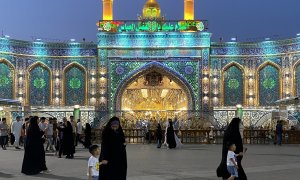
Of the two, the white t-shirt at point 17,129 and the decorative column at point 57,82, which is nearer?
the white t-shirt at point 17,129

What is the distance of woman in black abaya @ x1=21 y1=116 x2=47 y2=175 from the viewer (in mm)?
11516

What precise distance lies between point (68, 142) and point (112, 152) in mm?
7404

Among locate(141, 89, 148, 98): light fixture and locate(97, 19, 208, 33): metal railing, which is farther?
locate(141, 89, 148, 98): light fixture

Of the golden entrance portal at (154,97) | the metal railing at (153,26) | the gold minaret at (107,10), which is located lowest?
the golden entrance portal at (154,97)

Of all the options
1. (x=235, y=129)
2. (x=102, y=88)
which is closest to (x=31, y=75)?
(x=102, y=88)

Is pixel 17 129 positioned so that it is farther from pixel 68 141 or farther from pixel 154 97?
pixel 154 97

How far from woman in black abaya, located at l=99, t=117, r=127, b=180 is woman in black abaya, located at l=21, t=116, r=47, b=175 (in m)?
3.58

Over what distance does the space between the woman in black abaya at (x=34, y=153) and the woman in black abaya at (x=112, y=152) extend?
3579 millimetres

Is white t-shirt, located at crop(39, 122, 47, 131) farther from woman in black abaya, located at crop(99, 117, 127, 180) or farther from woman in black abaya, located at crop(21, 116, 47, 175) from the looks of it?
woman in black abaya, located at crop(99, 117, 127, 180)

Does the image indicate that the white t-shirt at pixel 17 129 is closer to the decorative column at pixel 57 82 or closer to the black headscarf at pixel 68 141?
the black headscarf at pixel 68 141

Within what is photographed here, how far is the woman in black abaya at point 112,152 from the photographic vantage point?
8.30m

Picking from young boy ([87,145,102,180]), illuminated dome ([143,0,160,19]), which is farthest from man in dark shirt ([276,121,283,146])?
young boy ([87,145,102,180])

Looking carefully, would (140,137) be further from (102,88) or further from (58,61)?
(58,61)

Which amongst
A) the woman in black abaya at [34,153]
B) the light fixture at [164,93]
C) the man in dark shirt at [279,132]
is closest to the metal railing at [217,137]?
the man in dark shirt at [279,132]
